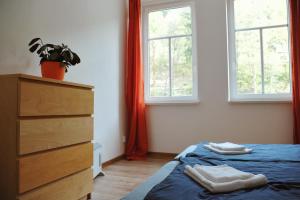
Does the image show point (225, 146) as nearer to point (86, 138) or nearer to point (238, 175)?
point (238, 175)

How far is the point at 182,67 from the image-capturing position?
3.94 m

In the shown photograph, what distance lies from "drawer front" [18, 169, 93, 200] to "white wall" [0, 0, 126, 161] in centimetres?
102

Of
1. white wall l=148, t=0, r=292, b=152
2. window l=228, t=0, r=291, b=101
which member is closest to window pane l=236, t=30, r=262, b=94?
window l=228, t=0, r=291, b=101

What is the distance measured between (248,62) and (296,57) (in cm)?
62

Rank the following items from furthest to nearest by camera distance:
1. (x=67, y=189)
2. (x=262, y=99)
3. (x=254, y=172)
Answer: (x=262, y=99) → (x=67, y=189) → (x=254, y=172)

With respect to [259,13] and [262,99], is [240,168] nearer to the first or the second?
[262,99]

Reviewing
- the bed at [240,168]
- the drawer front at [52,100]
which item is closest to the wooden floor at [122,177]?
the drawer front at [52,100]

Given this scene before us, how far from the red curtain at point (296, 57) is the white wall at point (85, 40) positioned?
2478mm

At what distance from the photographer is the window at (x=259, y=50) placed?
3410mm

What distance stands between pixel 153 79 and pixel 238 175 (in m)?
3.04

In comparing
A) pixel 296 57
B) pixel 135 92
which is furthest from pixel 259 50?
pixel 135 92

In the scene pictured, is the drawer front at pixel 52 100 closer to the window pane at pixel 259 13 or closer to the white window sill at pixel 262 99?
the white window sill at pixel 262 99

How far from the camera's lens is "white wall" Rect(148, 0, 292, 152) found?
3359 mm

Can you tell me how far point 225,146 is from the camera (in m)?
2.03
